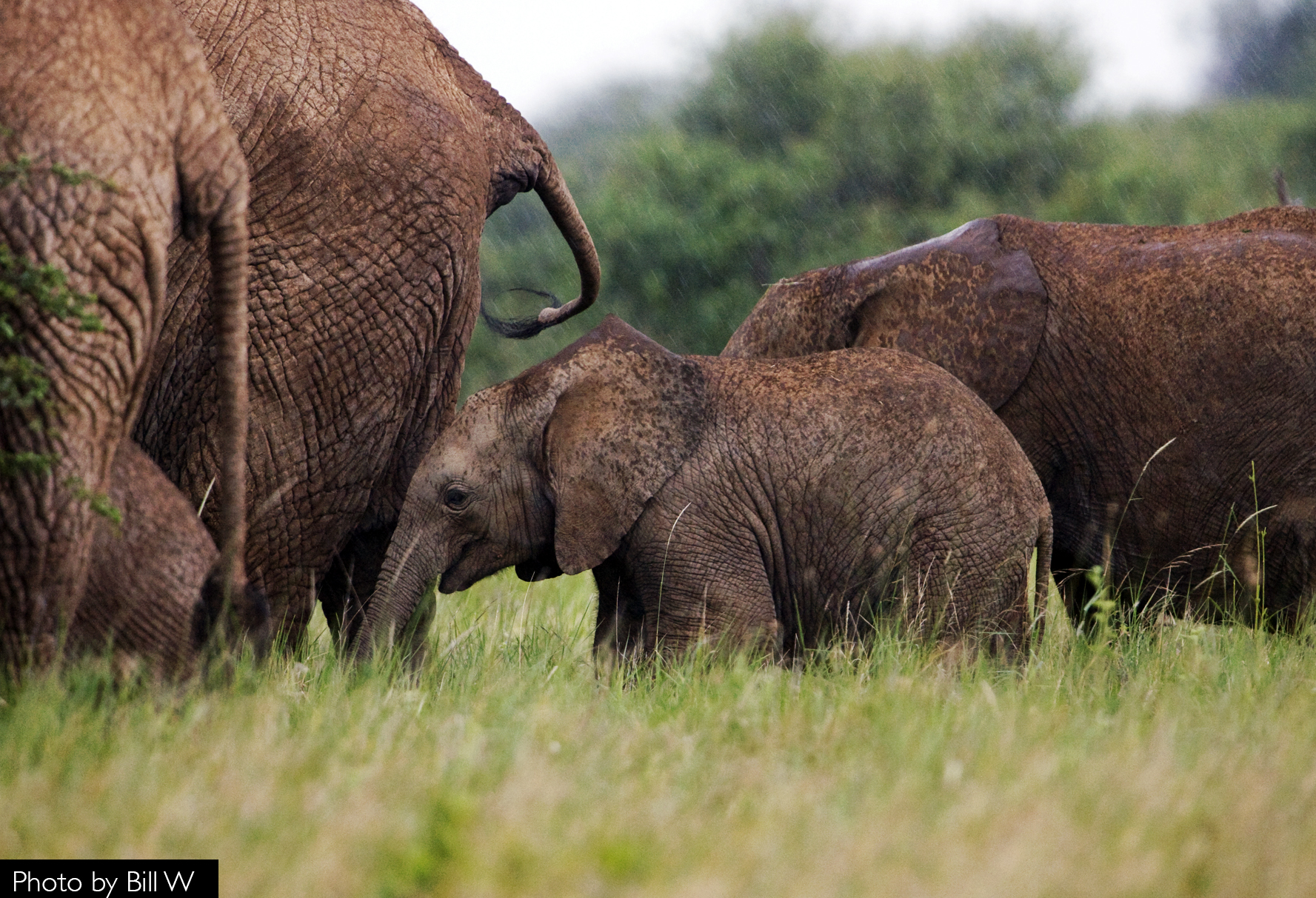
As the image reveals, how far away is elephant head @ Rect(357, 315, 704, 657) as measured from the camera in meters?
4.59

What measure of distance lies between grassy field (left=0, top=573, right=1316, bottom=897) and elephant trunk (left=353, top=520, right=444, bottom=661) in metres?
0.39

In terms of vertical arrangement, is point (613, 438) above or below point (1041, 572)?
above

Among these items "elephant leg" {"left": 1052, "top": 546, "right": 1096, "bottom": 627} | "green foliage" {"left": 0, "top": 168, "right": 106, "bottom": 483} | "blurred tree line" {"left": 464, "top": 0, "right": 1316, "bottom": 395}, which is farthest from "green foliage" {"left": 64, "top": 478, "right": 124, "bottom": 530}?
"blurred tree line" {"left": 464, "top": 0, "right": 1316, "bottom": 395}

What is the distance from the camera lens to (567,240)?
5.33m

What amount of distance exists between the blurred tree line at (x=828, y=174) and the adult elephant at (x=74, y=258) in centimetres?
1570

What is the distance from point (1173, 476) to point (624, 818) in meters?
3.29

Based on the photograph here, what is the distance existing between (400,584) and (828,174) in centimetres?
2026

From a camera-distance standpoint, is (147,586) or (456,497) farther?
(456,497)

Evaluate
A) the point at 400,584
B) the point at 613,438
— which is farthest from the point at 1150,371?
the point at 400,584

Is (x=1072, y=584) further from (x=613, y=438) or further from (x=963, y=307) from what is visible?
(x=613, y=438)

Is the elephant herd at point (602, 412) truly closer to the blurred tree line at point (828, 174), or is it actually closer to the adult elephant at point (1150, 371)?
the adult elephant at point (1150, 371)

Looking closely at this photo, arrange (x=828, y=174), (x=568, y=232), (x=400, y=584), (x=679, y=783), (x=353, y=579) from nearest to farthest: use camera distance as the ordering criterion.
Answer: (x=679, y=783) → (x=400, y=584) → (x=353, y=579) → (x=568, y=232) → (x=828, y=174)

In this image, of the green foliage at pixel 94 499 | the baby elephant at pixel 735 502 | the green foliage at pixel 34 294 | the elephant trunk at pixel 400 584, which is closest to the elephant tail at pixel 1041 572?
the baby elephant at pixel 735 502

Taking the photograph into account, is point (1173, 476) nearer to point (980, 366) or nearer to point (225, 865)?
point (980, 366)
